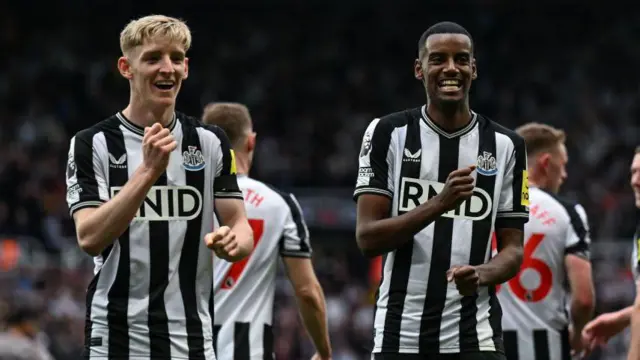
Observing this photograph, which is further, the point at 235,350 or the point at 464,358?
the point at 235,350

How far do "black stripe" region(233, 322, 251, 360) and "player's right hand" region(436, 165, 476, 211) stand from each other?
2153 mm

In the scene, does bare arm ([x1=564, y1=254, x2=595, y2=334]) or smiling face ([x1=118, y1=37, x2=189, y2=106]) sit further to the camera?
bare arm ([x1=564, y1=254, x2=595, y2=334])

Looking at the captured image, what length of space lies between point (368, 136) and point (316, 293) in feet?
5.38

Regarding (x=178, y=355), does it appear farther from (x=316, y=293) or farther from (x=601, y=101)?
(x=601, y=101)

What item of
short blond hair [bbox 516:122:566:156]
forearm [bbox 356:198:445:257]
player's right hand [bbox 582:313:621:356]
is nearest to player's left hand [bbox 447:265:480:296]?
forearm [bbox 356:198:445:257]

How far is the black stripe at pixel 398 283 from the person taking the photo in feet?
17.7

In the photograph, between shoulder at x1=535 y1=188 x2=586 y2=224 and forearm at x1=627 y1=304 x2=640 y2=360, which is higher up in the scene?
shoulder at x1=535 y1=188 x2=586 y2=224

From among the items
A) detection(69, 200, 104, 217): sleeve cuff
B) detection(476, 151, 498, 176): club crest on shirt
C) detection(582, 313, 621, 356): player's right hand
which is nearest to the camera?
detection(69, 200, 104, 217): sleeve cuff

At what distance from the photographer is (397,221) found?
5.18 meters

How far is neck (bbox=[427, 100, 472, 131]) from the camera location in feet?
18.0

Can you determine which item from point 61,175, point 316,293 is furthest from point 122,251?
point 61,175

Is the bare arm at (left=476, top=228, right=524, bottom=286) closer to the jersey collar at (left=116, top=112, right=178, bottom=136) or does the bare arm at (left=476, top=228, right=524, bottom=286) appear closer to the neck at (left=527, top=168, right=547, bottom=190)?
the jersey collar at (left=116, top=112, right=178, bottom=136)

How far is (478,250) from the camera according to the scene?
5410mm

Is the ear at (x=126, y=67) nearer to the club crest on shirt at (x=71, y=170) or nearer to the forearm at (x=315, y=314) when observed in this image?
the club crest on shirt at (x=71, y=170)
